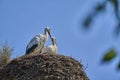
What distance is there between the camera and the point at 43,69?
9.91 metres

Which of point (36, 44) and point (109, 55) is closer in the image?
point (109, 55)

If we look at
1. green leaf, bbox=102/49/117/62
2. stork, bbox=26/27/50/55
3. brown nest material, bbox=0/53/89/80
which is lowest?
green leaf, bbox=102/49/117/62

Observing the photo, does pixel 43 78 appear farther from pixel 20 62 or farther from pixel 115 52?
pixel 115 52

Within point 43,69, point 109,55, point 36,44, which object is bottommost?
point 109,55

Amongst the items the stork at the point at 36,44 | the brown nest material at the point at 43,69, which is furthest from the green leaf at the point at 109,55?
the stork at the point at 36,44

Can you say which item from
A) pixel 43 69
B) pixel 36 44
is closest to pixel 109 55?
pixel 43 69

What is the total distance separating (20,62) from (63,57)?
943 mm

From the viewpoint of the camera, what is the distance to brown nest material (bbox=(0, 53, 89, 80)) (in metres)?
9.84

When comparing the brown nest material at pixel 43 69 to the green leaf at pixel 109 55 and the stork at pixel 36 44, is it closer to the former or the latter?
the stork at pixel 36 44

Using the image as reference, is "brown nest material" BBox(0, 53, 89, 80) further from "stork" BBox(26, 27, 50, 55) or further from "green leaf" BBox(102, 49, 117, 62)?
"green leaf" BBox(102, 49, 117, 62)

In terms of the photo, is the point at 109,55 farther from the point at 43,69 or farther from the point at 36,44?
the point at 36,44

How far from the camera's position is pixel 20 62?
1018cm

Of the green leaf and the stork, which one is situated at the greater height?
the stork

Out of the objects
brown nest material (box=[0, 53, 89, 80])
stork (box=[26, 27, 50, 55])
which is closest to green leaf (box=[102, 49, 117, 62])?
brown nest material (box=[0, 53, 89, 80])
